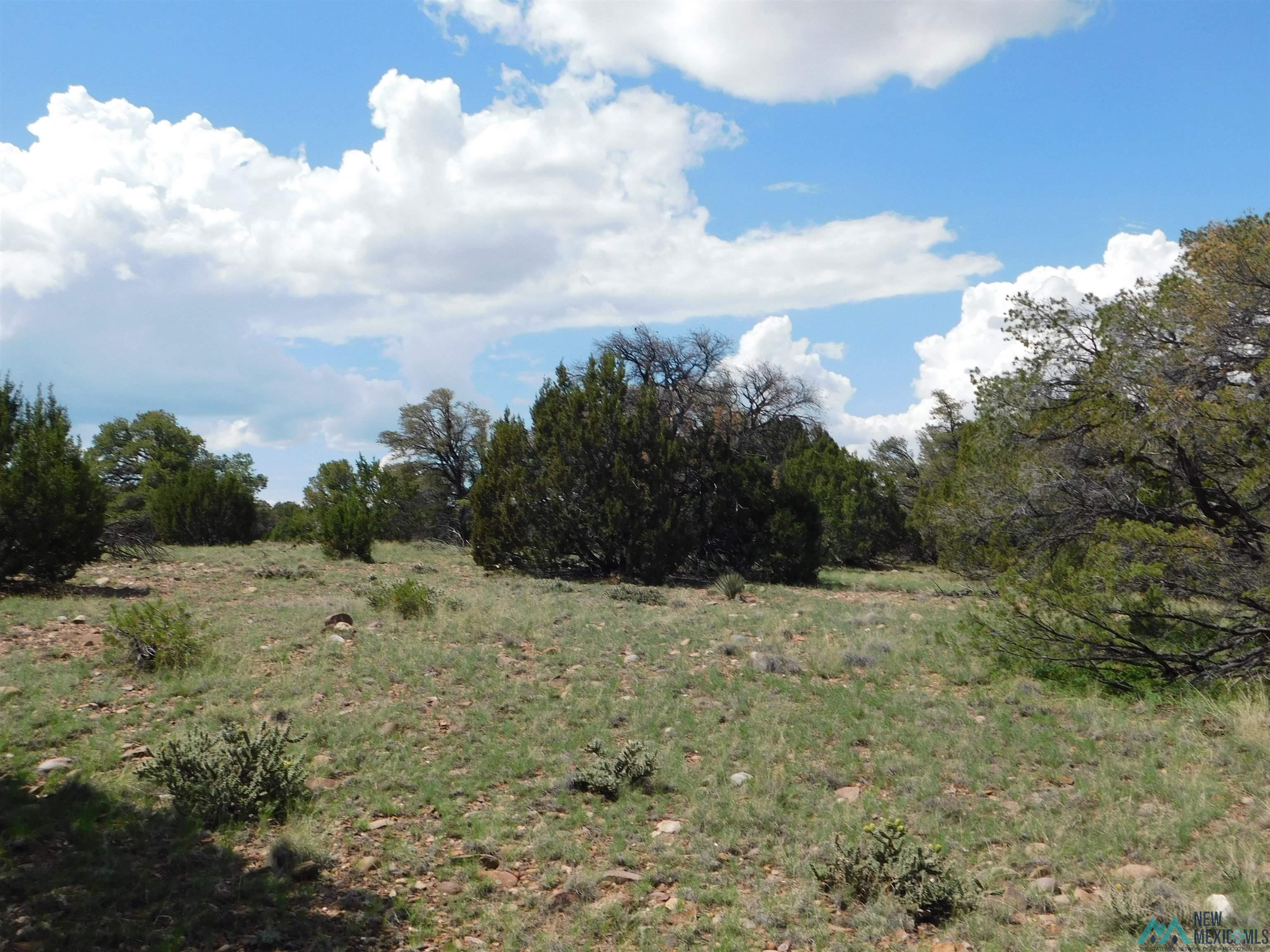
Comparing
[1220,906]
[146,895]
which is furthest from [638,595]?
[1220,906]

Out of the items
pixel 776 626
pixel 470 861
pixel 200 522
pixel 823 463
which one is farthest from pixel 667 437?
pixel 470 861

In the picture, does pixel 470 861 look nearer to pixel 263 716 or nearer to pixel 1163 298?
pixel 263 716

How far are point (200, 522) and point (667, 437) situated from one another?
14669 millimetres

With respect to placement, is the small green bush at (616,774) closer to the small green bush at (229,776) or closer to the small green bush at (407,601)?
the small green bush at (229,776)

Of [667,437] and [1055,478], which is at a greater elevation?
[667,437]

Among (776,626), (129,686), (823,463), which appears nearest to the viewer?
(129,686)

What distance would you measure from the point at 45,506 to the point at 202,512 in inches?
536

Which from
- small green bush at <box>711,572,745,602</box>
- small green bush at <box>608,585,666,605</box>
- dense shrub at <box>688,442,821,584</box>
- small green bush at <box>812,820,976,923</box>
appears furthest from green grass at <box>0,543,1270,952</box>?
dense shrub at <box>688,442,821,584</box>

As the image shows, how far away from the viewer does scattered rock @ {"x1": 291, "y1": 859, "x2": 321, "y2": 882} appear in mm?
5000

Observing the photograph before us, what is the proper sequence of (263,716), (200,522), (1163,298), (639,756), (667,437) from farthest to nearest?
(200,522) → (667,437) → (1163,298) → (263,716) → (639,756)

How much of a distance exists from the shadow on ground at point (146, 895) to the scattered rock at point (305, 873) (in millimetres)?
58

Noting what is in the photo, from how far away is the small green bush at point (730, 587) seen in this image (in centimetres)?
1750

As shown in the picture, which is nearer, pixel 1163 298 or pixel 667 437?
pixel 1163 298

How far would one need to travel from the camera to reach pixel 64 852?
4934 millimetres
